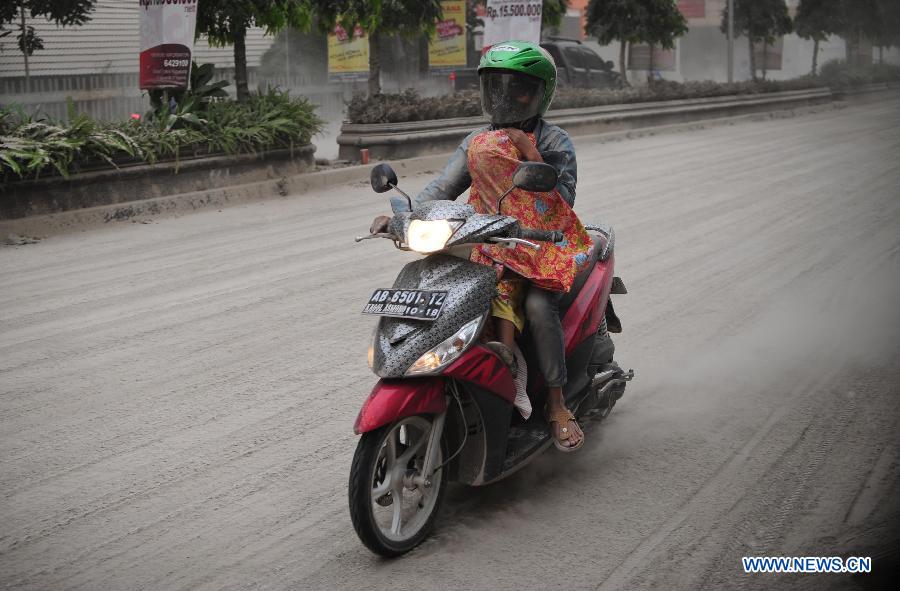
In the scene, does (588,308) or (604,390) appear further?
(604,390)

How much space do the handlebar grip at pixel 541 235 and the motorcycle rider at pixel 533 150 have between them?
0.58ft

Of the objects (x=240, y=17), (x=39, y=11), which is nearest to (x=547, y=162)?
(x=240, y=17)

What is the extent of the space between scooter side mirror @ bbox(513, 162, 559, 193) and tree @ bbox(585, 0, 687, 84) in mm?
25770

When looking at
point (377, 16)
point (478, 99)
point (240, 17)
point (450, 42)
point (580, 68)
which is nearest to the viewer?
point (240, 17)

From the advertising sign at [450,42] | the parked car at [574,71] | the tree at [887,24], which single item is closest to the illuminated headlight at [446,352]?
the parked car at [574,71]

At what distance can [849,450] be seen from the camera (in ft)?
16.3

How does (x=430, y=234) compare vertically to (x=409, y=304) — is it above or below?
above

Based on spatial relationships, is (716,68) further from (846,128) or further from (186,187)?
(186,187)

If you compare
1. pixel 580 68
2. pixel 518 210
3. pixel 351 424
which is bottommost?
pixel 351 424

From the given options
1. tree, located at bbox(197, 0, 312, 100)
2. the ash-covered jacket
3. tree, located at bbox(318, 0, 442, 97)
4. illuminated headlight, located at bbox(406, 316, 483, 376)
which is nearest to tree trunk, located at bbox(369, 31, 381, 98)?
tree, located at bbox(318, 0, 442, 97)

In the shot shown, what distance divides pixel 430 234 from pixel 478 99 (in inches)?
636

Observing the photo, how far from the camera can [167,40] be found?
13148mm

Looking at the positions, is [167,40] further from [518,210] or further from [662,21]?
[662,21]

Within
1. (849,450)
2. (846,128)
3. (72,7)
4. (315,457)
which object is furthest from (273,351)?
(846,128)
